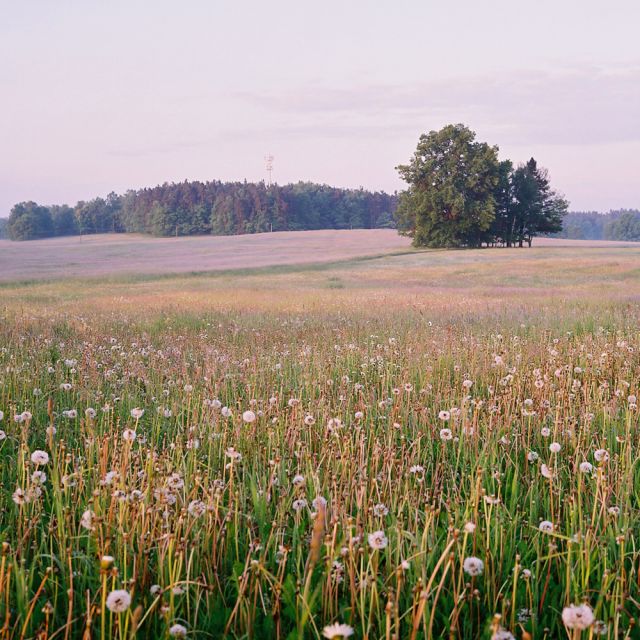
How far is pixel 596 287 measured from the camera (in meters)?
21.8

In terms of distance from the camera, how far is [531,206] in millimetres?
68500

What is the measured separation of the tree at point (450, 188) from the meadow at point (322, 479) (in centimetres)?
5074

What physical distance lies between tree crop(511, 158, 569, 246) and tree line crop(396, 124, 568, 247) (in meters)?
0.11

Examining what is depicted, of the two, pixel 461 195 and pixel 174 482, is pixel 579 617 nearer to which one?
pixel 174 482

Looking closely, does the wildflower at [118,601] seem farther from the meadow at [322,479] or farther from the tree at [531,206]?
the tree at [531,206]

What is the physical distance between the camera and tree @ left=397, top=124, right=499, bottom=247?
6141 cm

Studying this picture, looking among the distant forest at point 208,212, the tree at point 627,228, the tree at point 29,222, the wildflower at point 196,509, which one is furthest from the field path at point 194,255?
the tree at point 627,228

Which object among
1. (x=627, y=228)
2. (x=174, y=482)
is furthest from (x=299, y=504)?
(x=627, y=228)

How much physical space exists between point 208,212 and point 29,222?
3026 centimetres

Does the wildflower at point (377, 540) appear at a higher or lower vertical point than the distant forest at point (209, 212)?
lower

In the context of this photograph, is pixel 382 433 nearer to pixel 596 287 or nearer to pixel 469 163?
pixel 596 287

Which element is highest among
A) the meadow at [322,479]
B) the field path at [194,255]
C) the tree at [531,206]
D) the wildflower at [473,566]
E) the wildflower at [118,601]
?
the tree at [531,206]

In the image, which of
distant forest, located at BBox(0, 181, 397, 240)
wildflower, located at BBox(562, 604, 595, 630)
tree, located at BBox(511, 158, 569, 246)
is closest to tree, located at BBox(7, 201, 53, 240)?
distant forest, located at BBox(0, 181, 397, 240)

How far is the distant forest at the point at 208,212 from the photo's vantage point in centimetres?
10588
